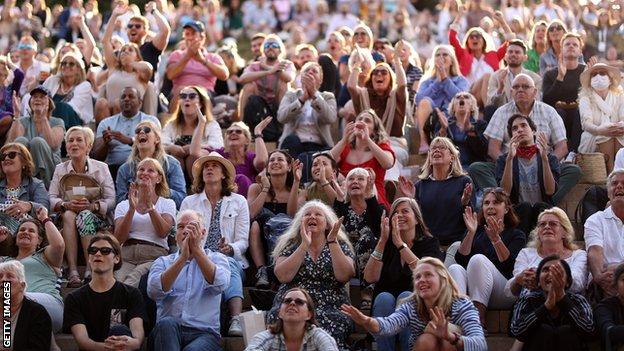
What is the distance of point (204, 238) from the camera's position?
13.9 metres

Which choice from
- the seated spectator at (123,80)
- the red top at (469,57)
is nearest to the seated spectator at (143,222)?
the seated spectator at (123,80)

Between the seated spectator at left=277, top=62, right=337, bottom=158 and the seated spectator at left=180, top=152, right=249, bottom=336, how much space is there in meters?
2.20

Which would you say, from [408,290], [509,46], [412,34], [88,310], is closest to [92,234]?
[88,310]

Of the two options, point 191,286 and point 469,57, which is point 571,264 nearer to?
point 191,286

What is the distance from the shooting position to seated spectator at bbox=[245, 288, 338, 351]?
1260 centimetres

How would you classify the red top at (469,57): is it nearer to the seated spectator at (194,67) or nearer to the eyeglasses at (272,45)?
the eyeglasses at (272,45)

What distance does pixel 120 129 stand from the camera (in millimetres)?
16953

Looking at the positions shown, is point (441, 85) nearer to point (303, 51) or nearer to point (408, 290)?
point (303, 51)

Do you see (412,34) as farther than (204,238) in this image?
Yes

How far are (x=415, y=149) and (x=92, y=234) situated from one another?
4495 mm

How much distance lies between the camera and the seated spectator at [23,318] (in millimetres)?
13062

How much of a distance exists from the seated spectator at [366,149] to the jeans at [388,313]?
2.37 metres

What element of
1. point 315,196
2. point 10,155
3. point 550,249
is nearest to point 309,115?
point 315,196

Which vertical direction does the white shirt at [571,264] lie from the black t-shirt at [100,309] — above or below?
above
